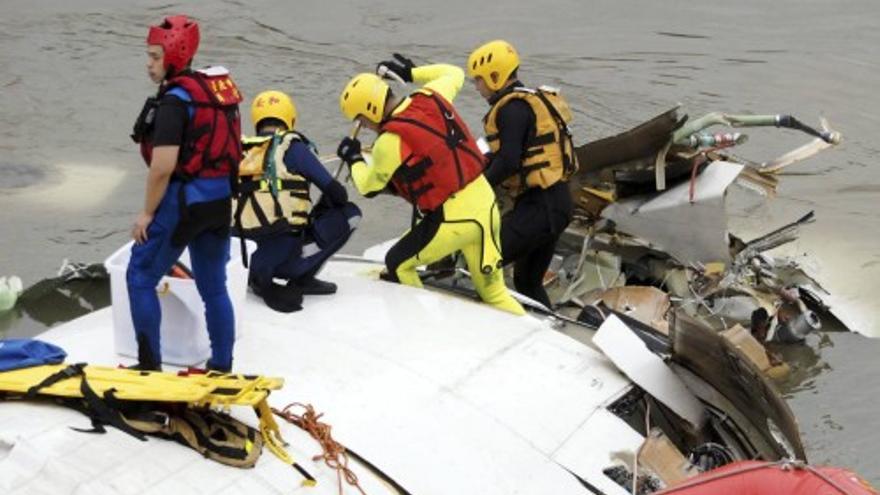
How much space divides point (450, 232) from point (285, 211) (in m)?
0.95

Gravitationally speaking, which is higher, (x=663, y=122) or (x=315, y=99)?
(x=663, y=122)

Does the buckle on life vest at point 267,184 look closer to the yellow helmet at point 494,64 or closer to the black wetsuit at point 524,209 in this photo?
the black wetsuit at point 524,209

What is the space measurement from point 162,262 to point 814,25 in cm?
1308

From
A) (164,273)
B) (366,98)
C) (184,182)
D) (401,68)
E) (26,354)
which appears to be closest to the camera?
(26,354)

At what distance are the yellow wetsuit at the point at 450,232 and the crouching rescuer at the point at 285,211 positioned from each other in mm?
277

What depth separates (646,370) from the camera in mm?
6406

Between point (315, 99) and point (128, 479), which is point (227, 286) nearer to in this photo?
point (128, 479)

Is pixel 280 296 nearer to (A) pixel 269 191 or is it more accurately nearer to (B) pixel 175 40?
(A) pixel 269 191

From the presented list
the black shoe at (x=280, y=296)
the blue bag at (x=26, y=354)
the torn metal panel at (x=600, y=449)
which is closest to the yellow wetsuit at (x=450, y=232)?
the black shoe at (x=280, y=296)

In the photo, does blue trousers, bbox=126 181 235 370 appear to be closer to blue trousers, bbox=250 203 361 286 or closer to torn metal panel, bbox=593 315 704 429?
blue trousers, bbox=250 203 361 286

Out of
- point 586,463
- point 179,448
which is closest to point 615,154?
point 586,463

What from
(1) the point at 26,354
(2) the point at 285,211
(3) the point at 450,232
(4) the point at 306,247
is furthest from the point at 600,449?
(1) the point at 26,354

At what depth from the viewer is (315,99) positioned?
14203mm

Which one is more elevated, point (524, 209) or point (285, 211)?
point (285, 211)
